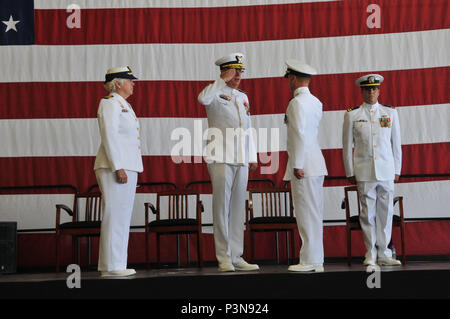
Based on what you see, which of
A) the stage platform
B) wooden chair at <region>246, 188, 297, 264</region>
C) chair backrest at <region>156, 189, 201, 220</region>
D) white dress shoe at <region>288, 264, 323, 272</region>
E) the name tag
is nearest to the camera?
the stage platform

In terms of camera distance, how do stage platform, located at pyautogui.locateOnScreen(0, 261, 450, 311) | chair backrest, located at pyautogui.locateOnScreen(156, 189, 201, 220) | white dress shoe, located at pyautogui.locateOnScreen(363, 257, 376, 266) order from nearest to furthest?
stage platform, located at pyautogui.locateOnScreen(0, 261, 450, 311), white dress shoe, located at pyautogui.locateOnScreen(363, 257, 376, 266), chair backrest, located at pyautogui.locateOnScreen(156, 189, 201, 220)

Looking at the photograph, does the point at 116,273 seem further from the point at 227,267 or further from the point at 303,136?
the point at 303,136

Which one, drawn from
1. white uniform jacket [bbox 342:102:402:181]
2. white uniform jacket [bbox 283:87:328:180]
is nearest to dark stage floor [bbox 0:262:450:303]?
white uniform jacket [bbox 283:87:328:180]

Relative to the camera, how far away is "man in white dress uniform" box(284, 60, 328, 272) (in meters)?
4.32

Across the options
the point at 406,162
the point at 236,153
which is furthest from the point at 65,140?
the point at 406,162

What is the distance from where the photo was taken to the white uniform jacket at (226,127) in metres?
4.53

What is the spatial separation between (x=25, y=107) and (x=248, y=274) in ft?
10.9

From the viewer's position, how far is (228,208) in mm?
4582

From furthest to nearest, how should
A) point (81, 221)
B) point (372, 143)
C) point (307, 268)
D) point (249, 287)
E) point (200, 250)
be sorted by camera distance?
point (81, 221)
point (200, 250)
point (372, 143)
point (307, 268)
point (249, 287)

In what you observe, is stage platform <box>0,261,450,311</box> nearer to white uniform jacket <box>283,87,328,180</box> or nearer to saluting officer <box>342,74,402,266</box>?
white uniform jacket <box>283,87,328,180</box>

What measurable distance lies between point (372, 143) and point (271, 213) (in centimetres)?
127

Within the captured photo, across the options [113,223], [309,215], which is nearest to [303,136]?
[309,215]

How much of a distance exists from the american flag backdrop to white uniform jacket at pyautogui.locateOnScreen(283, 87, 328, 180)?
183 cm

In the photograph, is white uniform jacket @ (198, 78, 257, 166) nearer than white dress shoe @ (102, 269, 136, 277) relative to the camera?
No
